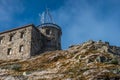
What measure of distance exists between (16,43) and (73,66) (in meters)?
30.2

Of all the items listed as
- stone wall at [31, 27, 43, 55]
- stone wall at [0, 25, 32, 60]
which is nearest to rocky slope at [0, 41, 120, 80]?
stone wall at [31, 27, 43, 55]

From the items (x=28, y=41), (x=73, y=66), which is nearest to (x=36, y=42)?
(x=28, y=41)

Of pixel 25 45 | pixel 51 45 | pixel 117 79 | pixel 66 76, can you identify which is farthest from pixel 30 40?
pixel 117 79

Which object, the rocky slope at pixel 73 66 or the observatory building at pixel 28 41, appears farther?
the observatory building at pixel 28 41

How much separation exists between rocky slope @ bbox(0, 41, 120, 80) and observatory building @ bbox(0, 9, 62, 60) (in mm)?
10330

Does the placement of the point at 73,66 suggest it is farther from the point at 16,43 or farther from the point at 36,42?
the point at 16,43

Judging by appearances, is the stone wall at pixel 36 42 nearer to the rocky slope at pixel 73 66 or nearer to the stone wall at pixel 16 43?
the stone wall at pixel 16 43

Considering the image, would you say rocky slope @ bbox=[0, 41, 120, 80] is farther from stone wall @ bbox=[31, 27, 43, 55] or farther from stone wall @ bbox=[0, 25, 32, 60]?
stone wall @ bbox=[0, 25, 32, 60]

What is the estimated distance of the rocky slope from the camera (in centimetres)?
5903

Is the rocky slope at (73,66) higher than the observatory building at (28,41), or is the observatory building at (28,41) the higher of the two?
the observatory building at (28,41)

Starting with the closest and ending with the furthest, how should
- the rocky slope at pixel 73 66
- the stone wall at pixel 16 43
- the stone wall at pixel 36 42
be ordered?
the rocky slope at pixel 73 66 → the stone wall at pixel 16 43 → the stone wall at pixel 36 42

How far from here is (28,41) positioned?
8869cm

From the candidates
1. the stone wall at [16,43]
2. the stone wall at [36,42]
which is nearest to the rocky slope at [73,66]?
the stone wall at [36,42]

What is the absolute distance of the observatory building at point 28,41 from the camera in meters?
88.1
